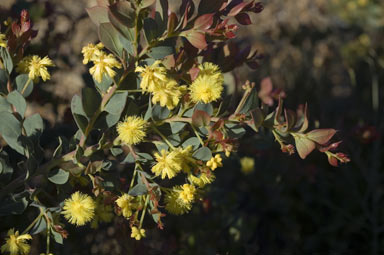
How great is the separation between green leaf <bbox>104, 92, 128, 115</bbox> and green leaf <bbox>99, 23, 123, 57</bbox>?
8cm

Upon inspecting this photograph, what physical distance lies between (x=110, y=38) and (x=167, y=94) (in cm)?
16

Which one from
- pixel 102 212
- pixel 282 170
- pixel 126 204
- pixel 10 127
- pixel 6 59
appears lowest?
pixel 282 170

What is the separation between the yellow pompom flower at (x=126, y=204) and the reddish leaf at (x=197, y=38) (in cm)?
33

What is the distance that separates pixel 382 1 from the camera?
11.0 feet

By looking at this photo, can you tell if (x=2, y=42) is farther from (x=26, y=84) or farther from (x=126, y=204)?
(x=126, y=204)

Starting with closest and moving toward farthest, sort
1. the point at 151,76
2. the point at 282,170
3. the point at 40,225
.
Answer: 1. the point at 151,76
2. the point at 40,225
3. the point at 282,170

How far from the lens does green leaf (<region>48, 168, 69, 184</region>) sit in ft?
3.08

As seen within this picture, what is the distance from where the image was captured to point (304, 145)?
0.92 m

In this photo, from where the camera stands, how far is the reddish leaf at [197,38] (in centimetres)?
87

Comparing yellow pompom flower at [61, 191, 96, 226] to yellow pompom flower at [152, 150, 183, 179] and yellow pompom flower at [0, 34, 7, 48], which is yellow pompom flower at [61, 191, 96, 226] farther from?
yellow pompom flower at [0, 34, 7, 48]

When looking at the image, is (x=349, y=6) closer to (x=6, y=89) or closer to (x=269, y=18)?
(x=269, y=18)

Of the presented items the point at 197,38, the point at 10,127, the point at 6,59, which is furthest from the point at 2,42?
the point at 197,38

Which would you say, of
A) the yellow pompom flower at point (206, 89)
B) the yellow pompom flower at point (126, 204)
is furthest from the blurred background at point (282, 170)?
the yellow pompom flower at point (206, 89)

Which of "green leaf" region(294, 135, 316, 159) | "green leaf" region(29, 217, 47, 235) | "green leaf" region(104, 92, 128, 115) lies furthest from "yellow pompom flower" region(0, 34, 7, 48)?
"green leaf" region(294, 135, 316, 159)
